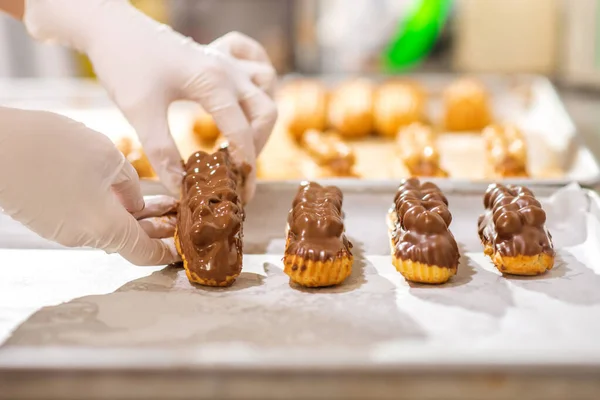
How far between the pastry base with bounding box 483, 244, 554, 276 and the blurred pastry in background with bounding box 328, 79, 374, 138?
1.61 m

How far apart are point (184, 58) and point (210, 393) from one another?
1.05 meters

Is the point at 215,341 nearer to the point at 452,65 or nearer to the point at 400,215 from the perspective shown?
the point at 400,215

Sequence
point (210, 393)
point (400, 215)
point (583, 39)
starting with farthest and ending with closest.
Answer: point (583, 39) → point (400, 215) → point (210, 393)

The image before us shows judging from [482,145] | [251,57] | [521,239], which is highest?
[251,57]

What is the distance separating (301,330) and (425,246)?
372 millimetres

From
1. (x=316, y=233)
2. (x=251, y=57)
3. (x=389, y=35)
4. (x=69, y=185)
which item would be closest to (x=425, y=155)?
(x=251, y=57)

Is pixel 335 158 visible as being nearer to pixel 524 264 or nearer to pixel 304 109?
pixel 304 109

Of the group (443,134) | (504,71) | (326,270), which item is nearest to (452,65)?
(504,71)

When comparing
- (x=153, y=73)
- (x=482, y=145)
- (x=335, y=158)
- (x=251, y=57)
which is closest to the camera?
(x=153, y=73)

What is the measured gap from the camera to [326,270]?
5.03 ft

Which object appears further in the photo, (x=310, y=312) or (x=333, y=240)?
(x=333, y=240)

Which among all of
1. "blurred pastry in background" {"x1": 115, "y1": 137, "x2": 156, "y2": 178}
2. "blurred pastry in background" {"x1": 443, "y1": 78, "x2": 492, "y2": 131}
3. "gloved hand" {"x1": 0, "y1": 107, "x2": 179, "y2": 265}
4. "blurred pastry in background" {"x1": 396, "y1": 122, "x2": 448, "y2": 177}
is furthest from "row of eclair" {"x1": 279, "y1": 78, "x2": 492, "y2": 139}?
"gloved hand" {"x1": 0, "y1": 107, "x2": 179, "y2": 265}

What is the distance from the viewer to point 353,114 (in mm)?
3131

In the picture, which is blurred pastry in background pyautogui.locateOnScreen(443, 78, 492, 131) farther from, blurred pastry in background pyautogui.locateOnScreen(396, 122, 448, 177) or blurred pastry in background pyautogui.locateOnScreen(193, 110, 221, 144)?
blurred pastry in background pyautogui.locateOnScreen(193, 110, 221, 144)
